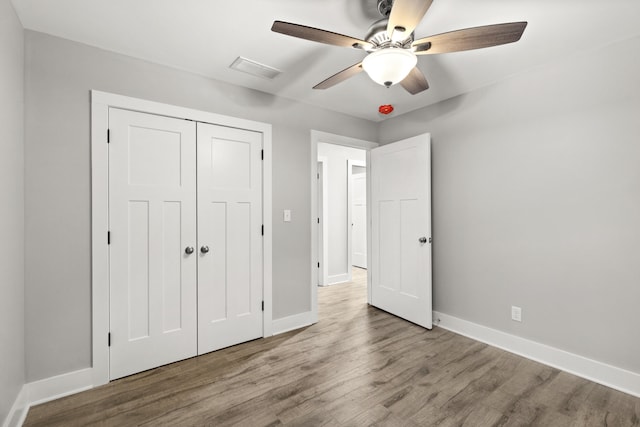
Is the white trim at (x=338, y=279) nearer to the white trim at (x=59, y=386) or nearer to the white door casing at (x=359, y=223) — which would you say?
the white door casing at (x=359, y=223)

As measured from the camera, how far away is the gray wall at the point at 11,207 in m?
1.51

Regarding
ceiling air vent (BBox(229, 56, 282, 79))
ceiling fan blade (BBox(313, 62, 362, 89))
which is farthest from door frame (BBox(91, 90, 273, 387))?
ceiling fan blade (BBox(313, 62, 362, 89))

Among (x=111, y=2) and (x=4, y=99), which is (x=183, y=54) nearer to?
(x=111, y=2)

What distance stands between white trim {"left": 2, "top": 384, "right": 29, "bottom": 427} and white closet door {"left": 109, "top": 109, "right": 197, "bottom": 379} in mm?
448

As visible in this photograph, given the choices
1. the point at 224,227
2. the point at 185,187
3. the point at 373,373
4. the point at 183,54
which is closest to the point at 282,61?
the point at 183,54

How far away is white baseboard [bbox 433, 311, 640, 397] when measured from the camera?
203cm

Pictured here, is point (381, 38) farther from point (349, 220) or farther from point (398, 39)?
point (349, 220)

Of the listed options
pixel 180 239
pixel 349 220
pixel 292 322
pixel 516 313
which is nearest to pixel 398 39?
pixel 180 239

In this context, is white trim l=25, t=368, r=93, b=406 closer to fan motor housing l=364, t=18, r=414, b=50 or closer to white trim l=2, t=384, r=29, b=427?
white trim l=2, t=384, r=29, b=427

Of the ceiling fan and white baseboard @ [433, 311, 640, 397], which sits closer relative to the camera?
the ceiling fan

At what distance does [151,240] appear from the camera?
2.31 metres

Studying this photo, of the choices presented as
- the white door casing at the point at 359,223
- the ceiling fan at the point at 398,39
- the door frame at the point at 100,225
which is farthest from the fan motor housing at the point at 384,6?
the white door casing at the point at 359,223

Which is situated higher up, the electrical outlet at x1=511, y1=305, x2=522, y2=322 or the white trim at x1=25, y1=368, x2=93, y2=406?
the electrical outlet at x1=511, y1=305, x2=522, y2=322

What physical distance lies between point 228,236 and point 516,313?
2662mm
